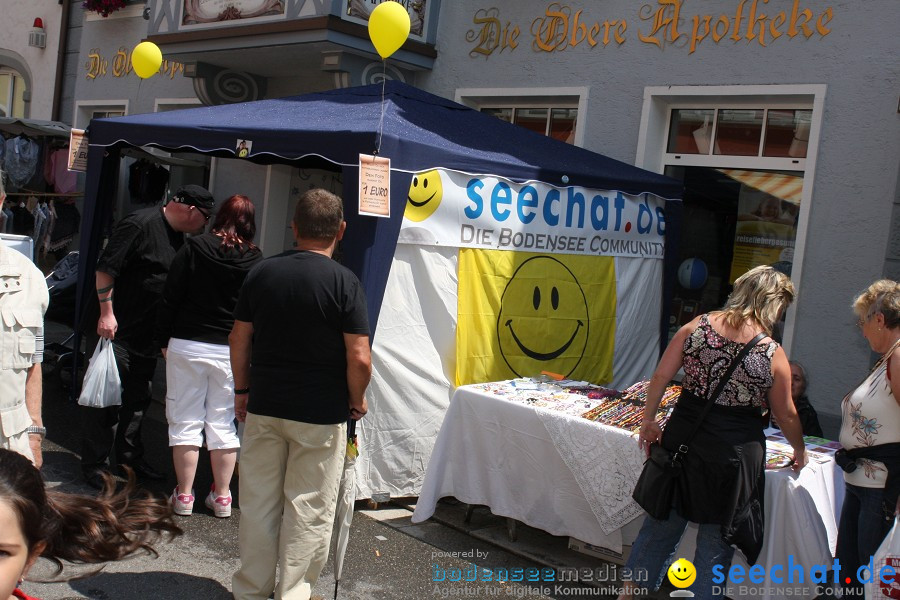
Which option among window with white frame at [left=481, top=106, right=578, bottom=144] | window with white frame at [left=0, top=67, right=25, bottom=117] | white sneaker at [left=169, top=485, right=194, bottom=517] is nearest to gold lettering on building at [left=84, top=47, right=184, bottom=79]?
window with white frame at [left=0, top=67, right=25, bottom=117]

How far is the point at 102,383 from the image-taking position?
4742 millimetres

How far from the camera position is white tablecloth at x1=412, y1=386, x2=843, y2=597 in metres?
3.72

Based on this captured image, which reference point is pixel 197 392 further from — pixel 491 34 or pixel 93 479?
pixel 491 34

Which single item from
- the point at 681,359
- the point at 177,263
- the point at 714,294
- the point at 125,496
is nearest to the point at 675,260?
the point at 714,294

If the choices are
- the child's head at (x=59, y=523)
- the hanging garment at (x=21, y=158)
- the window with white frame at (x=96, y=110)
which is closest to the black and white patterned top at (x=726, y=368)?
the child's head at (x=59, y=523)

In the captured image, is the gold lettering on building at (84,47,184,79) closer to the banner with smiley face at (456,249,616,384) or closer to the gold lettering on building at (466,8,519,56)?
the gold lettering on building at (466,8,519,56)

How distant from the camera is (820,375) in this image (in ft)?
20.5

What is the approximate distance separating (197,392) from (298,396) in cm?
134

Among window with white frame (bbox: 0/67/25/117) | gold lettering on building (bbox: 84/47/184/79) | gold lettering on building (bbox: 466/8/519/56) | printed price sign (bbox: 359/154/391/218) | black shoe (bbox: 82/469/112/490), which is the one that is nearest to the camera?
printed price sign (bbox: 359/154/391/218)

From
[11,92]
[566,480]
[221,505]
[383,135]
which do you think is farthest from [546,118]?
[11,92]

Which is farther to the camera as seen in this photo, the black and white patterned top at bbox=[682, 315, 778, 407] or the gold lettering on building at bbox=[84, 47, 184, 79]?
the gold lettering on building at bbox=[84, 47, 184, 79]

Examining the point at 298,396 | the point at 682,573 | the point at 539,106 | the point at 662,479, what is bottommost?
the point at 682,573

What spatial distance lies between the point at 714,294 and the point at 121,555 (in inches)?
246

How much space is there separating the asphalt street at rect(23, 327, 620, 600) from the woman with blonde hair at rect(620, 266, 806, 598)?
2.99 ft
